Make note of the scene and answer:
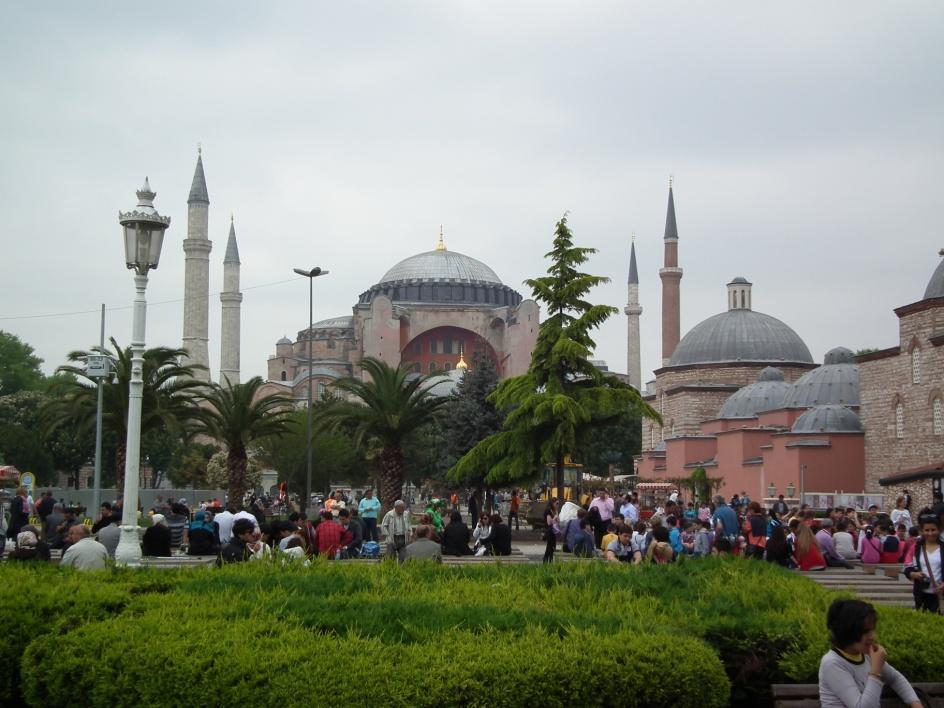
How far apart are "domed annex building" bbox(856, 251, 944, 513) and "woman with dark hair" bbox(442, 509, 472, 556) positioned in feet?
56.6

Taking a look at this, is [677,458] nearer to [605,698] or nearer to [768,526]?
[768,526]

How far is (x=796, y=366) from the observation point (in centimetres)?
4900

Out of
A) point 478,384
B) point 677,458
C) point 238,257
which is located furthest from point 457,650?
point 238,257

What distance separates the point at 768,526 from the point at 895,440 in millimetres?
21525

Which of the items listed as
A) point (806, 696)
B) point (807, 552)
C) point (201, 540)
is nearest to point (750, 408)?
point (807, 552)

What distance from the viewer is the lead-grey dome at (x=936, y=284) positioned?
3052 cm

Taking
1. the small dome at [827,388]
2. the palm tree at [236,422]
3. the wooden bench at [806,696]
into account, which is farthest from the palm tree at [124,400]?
the small dome at [827,388]

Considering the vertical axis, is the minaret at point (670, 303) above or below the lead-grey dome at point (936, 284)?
above

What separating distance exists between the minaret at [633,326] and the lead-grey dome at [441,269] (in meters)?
10.8

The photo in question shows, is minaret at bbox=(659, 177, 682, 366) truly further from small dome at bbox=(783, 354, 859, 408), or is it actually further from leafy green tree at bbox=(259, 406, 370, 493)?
leafy green tree at bbox=(259, 406, 370, 493)

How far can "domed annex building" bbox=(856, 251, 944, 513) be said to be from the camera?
29.3 m

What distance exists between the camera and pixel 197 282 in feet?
173

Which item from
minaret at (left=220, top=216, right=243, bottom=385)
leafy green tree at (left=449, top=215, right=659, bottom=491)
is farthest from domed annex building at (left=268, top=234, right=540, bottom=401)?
leafy green tree at (left=449, top=215, right=659, bottom=491)

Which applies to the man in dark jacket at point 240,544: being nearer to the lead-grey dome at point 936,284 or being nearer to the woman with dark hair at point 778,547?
the woman with dark hair at point 778,547
